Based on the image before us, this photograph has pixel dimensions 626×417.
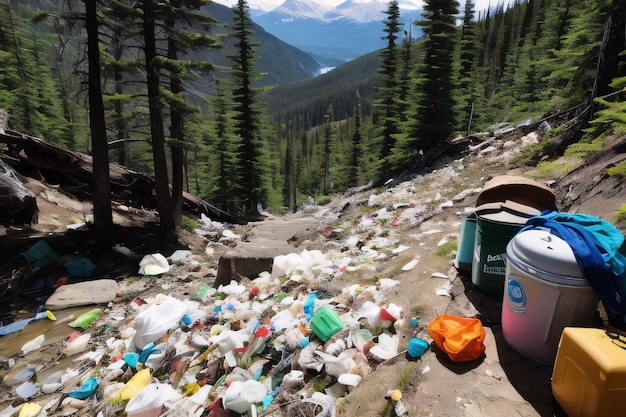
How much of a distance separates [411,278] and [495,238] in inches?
64.1

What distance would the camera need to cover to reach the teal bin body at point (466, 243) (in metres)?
3.99

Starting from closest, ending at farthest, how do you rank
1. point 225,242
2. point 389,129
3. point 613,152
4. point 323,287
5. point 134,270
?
1. point 323,287
2. point 613,152
3. point 134,270
4. point 225,242
5. point 389,129

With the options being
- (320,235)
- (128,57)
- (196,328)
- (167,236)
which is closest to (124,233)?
(167,236)

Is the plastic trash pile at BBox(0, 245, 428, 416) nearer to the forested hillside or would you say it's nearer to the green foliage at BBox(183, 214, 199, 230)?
the forested hillside

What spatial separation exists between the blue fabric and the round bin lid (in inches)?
1.6

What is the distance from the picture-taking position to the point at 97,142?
844 centimetres

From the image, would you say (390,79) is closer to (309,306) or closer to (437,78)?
(437,78)

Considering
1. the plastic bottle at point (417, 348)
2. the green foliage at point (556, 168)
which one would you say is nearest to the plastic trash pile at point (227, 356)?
the plastic bottle at point (417, 348)

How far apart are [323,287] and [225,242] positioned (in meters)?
6.74

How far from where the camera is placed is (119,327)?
5.60 metres

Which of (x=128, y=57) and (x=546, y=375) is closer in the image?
(x=546, y=375)

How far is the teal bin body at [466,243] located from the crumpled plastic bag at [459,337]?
121 centimetres

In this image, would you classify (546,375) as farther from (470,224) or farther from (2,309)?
(2,309)

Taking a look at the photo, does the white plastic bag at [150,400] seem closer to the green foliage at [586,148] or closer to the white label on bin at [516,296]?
the white label on bin at [516,296]
